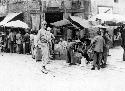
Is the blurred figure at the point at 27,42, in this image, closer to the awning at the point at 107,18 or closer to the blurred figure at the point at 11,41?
the blurred figure at the point at 11,41

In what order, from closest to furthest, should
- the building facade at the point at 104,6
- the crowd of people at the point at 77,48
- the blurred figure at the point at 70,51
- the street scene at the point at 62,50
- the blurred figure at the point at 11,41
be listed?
the street scene at the point at 62,50
the crowd of people at the point at 77,48
the blurred figure at the point at 70,51
the blurred figure at the point at 11,41
the building facade at the point at 104,6

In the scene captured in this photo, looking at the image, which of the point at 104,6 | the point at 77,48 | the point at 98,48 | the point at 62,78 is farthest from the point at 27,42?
the point at 62,78

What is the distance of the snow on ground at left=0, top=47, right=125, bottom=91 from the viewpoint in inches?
380

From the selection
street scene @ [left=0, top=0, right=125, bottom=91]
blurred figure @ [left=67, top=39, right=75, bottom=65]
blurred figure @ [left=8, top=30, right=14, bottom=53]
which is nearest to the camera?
street scene @ [left=0, top=0, right=125, bottom=91]

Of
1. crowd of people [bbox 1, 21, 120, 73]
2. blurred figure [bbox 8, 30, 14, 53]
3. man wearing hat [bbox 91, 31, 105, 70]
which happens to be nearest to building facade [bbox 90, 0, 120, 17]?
blurred figure [bbox 8, 30, 14, 53]

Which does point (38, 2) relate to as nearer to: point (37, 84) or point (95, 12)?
point (95, 12)

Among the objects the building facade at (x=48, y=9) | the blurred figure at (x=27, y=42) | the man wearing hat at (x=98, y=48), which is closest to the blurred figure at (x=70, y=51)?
the man wearing hat at (x=98, y=48)

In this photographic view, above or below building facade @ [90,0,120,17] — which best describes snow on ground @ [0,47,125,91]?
below

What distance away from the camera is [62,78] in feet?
37.3

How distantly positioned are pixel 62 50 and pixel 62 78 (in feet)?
19.0

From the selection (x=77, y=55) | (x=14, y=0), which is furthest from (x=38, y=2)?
(x=77, y=55)

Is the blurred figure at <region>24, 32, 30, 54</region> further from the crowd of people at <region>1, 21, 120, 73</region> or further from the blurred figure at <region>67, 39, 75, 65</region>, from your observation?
the blurred figure at <region>67, 39, 75, 65</region>

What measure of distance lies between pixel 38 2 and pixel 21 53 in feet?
21.7

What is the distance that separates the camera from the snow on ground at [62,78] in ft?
31.6
